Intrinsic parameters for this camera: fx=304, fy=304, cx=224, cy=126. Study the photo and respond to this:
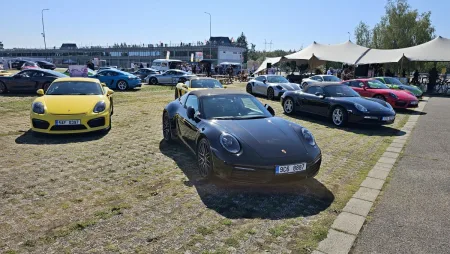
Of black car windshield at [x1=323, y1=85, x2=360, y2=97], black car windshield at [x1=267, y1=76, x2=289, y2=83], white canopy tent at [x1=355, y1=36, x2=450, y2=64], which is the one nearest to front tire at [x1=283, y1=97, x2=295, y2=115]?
black car windshield at [x1=323, y1=85, x2=360, y2=97]

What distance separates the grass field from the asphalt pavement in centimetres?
46

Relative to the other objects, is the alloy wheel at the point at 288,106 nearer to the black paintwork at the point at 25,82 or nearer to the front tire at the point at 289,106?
the front tire at the point at 289,106

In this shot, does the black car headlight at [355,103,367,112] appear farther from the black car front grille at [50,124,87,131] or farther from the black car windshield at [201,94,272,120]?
the black car front grille at [50,124,87,131]

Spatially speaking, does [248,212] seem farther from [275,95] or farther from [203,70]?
[203,70]

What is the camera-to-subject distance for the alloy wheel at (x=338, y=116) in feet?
30.7

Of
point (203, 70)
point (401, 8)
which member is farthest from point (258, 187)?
point (401, 8)

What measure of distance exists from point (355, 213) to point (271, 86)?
42.8 ft

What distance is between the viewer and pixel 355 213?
3715 mm

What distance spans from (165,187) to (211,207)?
93 centimetres

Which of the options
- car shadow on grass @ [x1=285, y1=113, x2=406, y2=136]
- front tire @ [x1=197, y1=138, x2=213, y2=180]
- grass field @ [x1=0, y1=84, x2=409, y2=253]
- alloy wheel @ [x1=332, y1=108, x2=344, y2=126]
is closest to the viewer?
Answer: grass field @ [x1=0, y1=84, x2=409, y2=253]

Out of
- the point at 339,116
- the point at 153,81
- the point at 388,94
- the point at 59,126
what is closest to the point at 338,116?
the point at 339,116

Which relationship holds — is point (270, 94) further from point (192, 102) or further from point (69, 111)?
point (69, 111)

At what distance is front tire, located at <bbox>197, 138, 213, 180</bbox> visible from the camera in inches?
175

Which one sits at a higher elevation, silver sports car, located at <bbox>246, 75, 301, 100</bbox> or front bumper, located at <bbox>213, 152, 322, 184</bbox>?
silver sports car, located at <bbox>246, 75, 301, 100</bbox>
